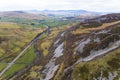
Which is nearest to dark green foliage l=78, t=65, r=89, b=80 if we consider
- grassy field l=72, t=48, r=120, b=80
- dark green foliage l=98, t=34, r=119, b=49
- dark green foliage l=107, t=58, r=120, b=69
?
grassy field l=72, t=48, r=120, b=80

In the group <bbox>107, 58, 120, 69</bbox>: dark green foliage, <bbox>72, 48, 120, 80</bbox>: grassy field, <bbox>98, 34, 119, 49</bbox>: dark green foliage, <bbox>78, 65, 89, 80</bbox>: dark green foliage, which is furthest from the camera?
<bbox>98, 34, 119, 49</bbox>: dark green foliage

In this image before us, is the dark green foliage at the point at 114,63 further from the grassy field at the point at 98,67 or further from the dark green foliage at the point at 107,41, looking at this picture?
the dark green foliage at the point at 107,41

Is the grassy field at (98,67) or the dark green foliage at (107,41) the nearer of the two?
the grassy field at (98,67)

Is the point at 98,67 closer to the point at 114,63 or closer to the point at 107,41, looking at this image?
the point at 114,63

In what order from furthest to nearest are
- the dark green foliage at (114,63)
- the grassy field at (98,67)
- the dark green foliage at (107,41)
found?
the dark green foliage at (107,41) < the dark green foliage at (114,63) < the grassy field at (98,67)

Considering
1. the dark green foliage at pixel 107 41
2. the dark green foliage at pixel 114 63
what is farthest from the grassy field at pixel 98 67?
the dark green foliage at pixel 107 41

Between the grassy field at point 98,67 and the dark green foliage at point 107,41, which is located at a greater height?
the dark green foliage at point 107,41

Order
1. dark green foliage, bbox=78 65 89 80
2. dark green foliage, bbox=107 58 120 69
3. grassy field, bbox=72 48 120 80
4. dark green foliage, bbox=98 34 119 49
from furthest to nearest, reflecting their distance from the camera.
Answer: dark green foliage, bbox=98 34 119 49
dark green foliage, bbox=107 58 120 69
dark green foliage, bbox=78 65 89 80
grassy field, bbox=72 48 120 80

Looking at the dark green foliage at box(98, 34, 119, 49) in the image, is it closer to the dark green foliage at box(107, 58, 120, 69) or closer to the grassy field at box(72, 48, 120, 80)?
the grassy field at box(72, 48, 120, 80)

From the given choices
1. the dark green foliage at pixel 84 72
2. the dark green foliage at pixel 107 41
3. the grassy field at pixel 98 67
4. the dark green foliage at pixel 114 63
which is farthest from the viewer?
the dark green foliage at pixel 107 41

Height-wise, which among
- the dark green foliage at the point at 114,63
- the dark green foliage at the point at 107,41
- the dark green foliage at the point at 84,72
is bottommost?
the dark green foliage at the point at 84,72

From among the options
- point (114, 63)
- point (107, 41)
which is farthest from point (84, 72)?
point (107, 41)

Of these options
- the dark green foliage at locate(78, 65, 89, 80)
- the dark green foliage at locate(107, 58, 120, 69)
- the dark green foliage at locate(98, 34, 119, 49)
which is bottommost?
the dark green foliage at locate(78, 65, 89, 80)
